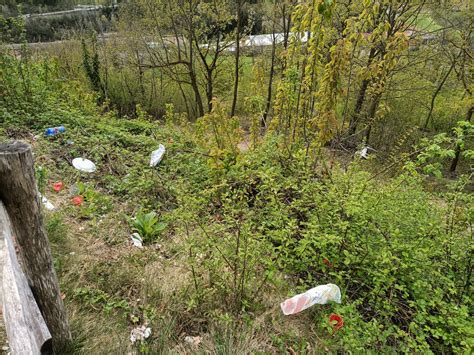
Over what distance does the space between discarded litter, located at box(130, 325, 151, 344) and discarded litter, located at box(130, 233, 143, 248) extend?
85cm

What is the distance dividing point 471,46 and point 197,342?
10.7 meters

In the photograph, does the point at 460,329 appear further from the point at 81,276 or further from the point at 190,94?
the point at 190,94

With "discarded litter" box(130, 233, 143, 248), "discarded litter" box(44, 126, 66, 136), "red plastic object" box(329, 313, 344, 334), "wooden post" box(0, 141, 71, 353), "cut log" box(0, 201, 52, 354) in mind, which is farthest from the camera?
"discarded litter" box(44, 126, 66, 136)

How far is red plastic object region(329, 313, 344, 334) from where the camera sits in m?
1.78

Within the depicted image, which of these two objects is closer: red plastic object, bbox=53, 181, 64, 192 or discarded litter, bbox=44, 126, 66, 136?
red plastic object, bbox=53, 181, 64, 192

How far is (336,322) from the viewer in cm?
179

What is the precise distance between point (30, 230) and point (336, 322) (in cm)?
165

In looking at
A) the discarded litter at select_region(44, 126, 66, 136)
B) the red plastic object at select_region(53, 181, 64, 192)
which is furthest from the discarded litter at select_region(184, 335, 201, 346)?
the discarded litter at select_region(44, 126, 66, 136)

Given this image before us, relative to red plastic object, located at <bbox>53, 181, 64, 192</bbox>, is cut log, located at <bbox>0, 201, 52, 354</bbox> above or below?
above

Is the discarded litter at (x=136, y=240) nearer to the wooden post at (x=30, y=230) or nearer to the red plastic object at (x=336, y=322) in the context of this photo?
the wooden post at (x=30, y=230)

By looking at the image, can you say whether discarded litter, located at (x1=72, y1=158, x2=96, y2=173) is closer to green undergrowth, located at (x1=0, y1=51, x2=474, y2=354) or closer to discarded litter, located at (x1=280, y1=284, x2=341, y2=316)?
green undergrowth, located at (x1=0, y1=51, x2=474, y2=354)

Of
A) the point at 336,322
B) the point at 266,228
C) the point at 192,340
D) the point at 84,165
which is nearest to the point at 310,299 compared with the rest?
the point at 336,322

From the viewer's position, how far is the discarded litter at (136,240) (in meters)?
2.62

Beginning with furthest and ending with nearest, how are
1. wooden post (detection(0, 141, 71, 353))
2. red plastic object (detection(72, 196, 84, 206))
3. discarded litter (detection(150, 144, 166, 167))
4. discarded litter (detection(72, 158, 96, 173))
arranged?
discarded litter (detection(150, 144, 166, 167)), discarded litter (detection(72, 158, 96, 173)), red plastic object (detection(72, 196, 84, 206)), wooden post (detection(0, 141, 71, 353))
